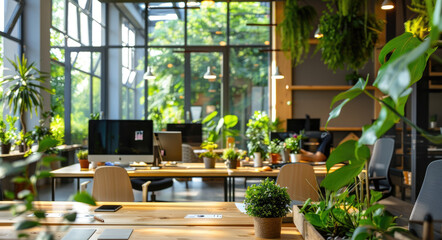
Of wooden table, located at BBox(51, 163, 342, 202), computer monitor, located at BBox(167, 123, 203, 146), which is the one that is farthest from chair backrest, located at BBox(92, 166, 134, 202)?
computer monitor, located at BBox(167, 123, 203, 146)

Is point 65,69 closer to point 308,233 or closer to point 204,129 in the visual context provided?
point 204,129

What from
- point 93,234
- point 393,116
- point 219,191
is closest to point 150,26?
point 219,191

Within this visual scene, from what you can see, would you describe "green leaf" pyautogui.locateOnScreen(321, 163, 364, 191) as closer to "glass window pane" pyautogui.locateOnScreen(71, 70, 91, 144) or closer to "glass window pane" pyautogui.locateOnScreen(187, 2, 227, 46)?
"glass window pane" pyautogui.locateOnScreen(71, 70, 91, 144)

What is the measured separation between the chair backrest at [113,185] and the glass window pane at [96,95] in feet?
23.0

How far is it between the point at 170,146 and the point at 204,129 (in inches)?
217

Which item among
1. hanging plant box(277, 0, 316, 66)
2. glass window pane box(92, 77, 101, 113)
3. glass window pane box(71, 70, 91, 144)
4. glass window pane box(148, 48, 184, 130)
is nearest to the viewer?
hanging plant box(277, 0, 316, 66)

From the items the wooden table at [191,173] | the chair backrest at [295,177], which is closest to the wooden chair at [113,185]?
the wooden table at [191,173]

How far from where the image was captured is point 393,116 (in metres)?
0.88

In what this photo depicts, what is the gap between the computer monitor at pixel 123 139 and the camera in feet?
16.3

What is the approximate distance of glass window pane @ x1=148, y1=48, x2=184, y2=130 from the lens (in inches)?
434

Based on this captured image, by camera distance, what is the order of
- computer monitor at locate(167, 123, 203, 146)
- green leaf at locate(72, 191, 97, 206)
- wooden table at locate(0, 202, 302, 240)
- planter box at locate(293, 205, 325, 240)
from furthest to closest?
1. computer monitor at locate(167, 123, 203, 146)
2. wooden table at locate(0, 202, 302, 240)
3. planter box at locate(293, 205, 325, 240)
4. green leaf at locate(72, 191, 97, 206)

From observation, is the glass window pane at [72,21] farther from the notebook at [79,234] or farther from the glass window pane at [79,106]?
the notebook at [79,234]

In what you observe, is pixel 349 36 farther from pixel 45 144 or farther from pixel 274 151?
pixel 45 144

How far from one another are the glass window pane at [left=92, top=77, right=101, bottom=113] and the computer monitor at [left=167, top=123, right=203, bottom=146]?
13.4 ft
